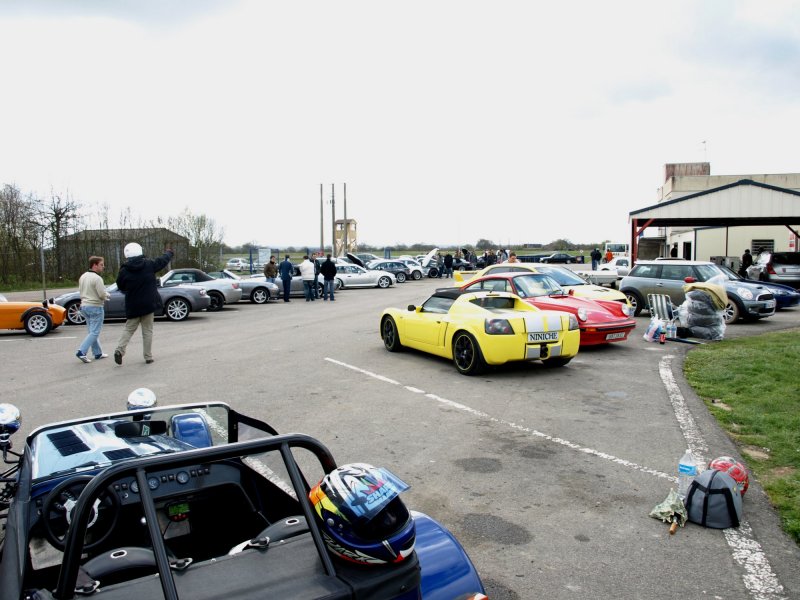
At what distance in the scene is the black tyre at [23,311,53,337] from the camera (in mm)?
14461

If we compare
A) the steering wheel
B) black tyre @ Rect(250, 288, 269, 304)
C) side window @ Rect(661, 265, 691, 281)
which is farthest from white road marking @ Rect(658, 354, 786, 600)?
black tyre @ Rect(250, 288, 269, 304)

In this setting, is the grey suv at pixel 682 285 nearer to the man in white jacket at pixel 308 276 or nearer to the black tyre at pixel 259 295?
the man in white jacket at pixel 308 276

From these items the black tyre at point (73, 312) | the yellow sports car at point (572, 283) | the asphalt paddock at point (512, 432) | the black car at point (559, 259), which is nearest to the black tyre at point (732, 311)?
the yellow sports car at point (572, 283)

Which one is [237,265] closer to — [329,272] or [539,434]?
[329,272]

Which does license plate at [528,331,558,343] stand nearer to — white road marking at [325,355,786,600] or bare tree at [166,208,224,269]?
white road marking at [325,355,786,600]

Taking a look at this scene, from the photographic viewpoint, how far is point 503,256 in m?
43.1

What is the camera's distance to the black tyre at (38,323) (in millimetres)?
14461

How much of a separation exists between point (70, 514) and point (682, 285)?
15.2m

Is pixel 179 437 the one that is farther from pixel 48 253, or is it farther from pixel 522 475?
pixel 48 253

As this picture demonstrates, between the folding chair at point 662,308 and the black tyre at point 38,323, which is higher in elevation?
the folding chair at point 662,308

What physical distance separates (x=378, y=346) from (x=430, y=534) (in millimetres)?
9465

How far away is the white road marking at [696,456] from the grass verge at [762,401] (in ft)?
0.97

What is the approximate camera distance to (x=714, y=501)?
425cm

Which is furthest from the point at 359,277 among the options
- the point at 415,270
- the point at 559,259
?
the point at 559,259
